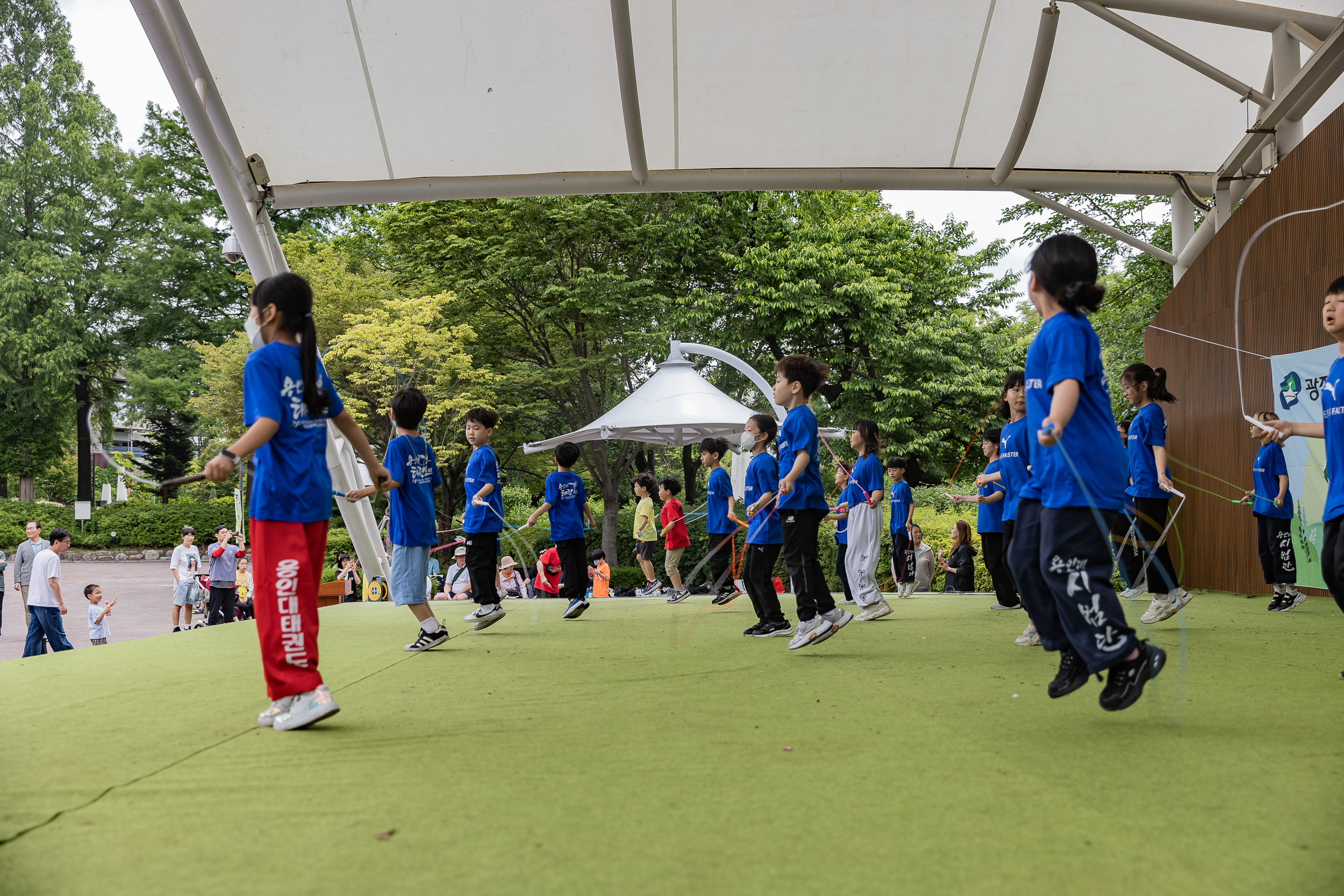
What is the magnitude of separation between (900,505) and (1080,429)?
7100 mm

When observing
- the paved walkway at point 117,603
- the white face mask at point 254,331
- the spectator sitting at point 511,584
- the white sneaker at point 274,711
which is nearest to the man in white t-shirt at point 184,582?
the paved walkway at point 117,603

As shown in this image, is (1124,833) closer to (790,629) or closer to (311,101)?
(790,629)

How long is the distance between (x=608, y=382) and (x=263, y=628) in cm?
1930

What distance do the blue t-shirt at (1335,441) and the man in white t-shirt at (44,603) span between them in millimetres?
9770

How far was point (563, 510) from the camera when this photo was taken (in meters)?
8.34

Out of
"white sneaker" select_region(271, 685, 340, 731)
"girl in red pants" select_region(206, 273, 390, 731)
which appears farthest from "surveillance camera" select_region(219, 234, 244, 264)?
"white sneaker" select_region(271, 685, 340, 731)

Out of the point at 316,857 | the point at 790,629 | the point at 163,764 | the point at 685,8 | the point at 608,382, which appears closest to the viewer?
the point at 316,857

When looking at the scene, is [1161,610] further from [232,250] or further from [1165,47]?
[232,250]

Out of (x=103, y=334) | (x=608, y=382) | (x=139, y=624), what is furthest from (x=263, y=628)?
(x=103, y=334)

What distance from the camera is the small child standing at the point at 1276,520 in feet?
24.9

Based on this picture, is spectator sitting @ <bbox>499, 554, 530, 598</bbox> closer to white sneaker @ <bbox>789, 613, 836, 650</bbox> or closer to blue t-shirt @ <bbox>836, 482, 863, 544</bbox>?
blue t-shirt @ <bbox>836, 482, 863, 544</bbox>

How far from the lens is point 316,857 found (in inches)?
79.3

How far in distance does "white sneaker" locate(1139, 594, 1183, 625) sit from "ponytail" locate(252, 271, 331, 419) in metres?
5.20

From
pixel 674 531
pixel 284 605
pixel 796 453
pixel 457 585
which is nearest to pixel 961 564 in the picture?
pixel 674 531
